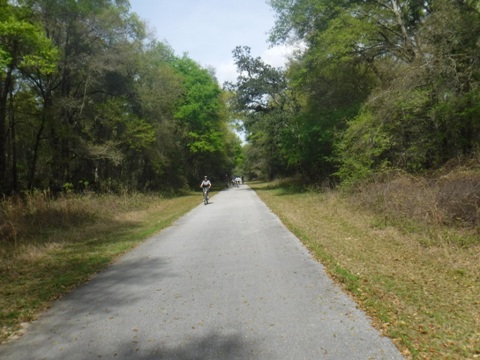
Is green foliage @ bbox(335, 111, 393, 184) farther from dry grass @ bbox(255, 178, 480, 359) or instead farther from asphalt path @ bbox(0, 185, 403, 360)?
asphalt path @ bbox(0, 185, 403, 360)

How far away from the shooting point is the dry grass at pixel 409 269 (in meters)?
4.03

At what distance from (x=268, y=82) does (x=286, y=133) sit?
7.24 metres

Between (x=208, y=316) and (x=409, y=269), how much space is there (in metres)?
4.10

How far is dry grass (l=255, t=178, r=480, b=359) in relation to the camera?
13.2ft

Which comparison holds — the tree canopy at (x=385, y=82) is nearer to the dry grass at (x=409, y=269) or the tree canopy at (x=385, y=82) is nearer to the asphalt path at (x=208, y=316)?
the dry grass at (x=409, y=269)

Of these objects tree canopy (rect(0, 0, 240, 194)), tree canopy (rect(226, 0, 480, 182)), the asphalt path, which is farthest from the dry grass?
tree canopy (rect(0, 0, 240, 194))

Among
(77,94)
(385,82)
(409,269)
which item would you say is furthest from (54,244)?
(385,82)

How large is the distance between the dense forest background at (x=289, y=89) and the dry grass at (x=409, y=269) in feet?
11.6

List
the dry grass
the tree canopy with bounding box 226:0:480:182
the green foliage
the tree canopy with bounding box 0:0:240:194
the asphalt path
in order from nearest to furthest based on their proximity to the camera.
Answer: the asphalt path
the dry grass
the tree canopy with bounding box 226:0:480:182
the green foliage
the tree canopy with bounding box 0:0:240:194

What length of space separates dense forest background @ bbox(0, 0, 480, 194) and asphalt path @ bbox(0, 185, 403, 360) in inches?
366

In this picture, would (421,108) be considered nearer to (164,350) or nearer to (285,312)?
(285,312)

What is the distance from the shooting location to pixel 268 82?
33000mm

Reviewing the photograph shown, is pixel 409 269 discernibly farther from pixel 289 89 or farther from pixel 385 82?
pixel 289 89

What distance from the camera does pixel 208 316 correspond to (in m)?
4.72
